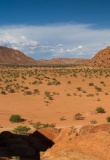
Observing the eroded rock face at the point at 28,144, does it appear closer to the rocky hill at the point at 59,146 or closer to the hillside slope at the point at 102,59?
the rocky hill at the point at 59,146

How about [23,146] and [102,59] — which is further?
[102,59]

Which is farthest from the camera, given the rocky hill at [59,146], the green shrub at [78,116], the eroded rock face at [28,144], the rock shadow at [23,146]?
the green shrub at [78,116]

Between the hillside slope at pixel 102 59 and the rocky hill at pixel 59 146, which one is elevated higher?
the hillside slope at pixel 102 59

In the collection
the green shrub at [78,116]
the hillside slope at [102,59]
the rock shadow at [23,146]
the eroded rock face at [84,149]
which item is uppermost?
the hillside slope at [102,59]

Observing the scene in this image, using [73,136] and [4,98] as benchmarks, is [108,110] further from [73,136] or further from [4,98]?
[73,136]

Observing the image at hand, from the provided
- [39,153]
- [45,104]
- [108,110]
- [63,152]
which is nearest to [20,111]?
[45,104]

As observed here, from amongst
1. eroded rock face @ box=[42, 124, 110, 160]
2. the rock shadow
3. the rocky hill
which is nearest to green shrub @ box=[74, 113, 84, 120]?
the rocky hill

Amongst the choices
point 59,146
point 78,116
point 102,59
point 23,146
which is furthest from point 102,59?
point 59,146

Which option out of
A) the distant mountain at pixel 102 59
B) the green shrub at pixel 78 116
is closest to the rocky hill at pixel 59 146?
the green shrub at pixel 78 116

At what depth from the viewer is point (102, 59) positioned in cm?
12888

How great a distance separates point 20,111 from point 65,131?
50.3ft

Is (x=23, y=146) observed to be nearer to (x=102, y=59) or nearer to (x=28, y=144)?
(x=28, y=144)

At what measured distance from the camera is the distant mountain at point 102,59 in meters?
125

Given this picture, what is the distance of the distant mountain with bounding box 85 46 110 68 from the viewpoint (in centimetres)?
12490
